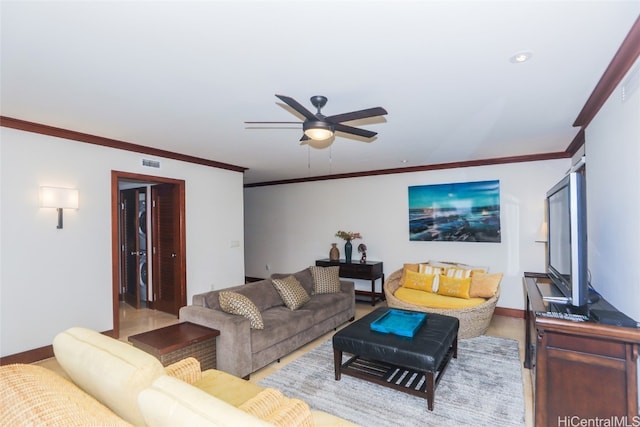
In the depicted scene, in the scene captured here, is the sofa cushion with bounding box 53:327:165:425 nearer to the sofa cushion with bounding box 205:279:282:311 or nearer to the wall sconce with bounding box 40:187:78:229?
the sofa cushion with bounding box 205:279:282:311

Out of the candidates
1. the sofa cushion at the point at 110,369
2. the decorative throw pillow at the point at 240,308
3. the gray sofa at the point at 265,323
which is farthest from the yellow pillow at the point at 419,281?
the sofa cushion at the point at 110,369

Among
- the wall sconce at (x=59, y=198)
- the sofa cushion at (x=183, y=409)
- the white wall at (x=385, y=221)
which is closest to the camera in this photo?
the sofa cushion at (x=183, y=409)

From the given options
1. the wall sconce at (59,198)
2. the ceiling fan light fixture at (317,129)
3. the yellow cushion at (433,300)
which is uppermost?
the ceiling fan light fixture at (317,129)

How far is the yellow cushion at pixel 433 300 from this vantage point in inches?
162

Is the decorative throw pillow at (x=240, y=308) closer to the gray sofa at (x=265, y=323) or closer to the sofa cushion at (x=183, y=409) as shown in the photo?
the gray sofa at (x=265, y=323)

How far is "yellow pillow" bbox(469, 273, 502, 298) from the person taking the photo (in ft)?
13.8

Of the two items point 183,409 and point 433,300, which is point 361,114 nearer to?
point 183,409

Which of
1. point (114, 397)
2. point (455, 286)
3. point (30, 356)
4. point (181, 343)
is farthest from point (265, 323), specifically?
point (455, 286)

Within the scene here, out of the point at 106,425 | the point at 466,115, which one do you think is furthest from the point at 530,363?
the point at 106,425

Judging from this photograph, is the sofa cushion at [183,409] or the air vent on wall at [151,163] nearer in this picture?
the sofa cushion at [183,409]

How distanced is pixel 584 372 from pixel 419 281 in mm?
2883

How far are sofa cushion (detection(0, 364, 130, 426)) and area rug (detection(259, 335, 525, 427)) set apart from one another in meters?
1.79

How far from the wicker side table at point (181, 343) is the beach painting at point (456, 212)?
400 cm

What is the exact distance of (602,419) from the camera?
72.3 inches
